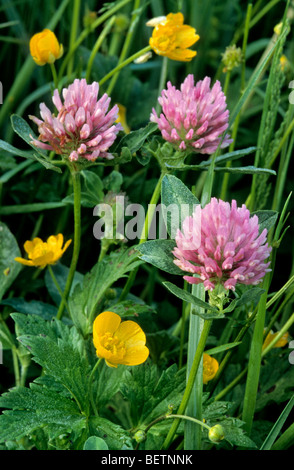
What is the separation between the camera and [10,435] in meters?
0.67

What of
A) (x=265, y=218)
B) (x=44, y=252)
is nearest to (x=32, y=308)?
(x=44, y=252)

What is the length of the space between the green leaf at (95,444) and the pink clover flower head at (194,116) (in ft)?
1.27

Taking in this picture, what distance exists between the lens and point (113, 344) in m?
0.74

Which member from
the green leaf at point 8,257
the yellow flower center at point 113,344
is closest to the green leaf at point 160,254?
the yellow flower center at point 113,344

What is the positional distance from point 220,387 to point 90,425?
291 mm

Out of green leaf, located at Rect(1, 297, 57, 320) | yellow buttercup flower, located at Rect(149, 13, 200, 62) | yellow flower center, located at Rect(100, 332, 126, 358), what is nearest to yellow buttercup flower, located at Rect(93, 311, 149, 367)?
yellow flower center, located at Rect(100, 332, 126, 358)

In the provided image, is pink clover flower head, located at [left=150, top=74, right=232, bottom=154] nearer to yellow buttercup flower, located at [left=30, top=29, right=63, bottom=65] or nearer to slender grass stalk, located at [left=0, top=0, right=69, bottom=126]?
yellow buttercup flower, located at [left=30, top=29, right=63, bottom=65]

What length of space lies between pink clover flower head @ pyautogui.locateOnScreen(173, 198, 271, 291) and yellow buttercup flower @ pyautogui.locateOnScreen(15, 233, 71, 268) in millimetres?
349

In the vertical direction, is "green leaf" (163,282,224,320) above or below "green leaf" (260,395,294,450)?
above

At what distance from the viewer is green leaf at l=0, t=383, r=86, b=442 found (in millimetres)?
678

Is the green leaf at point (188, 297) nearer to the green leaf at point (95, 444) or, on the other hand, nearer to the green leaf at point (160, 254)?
the green leaf at point (160, 254)

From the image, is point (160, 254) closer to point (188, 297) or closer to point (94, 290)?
point (188, 297)

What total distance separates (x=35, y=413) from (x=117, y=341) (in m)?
0.13

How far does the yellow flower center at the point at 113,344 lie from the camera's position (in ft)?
2.35
